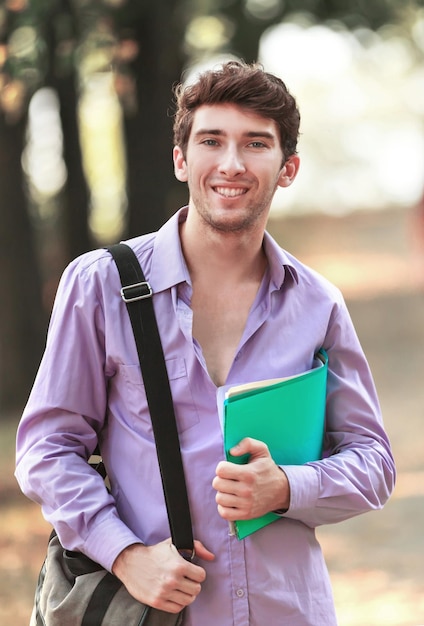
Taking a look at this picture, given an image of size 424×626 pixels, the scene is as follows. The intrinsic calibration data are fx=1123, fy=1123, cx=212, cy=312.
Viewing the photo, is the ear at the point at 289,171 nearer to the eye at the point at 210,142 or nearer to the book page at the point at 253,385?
the eye at the point at 210,142

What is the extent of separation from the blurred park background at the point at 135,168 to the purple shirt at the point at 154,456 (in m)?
1.71

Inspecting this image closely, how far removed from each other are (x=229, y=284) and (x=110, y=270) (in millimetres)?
319

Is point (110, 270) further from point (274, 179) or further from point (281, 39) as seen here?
point (281, 39)

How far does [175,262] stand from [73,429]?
437 mm

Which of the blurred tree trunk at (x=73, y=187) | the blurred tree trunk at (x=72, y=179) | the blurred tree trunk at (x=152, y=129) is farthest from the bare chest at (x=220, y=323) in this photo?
the blurred tree trunk at (x=73, y=187)

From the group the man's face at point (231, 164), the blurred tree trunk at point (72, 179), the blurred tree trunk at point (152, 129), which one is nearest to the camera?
the man's face at point (231, 164)

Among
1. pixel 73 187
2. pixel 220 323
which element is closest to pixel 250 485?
pixel 220 323

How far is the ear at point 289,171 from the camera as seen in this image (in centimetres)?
267

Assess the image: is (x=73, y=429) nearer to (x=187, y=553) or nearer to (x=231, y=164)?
(x=187, y=553)

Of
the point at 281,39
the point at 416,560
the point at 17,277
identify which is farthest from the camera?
the point at 281,39

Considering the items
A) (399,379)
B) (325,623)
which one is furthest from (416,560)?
(399,379)

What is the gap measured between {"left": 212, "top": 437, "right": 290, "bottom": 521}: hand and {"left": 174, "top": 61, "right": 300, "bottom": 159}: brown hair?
73 cm

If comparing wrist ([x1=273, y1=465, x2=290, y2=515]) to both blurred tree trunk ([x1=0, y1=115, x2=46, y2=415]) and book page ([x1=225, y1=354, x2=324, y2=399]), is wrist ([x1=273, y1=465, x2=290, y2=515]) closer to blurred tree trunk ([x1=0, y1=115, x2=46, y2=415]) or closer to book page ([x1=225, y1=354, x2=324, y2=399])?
book page ([x1=225, y1=354, x2=324, y2=399])

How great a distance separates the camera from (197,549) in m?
2.34
